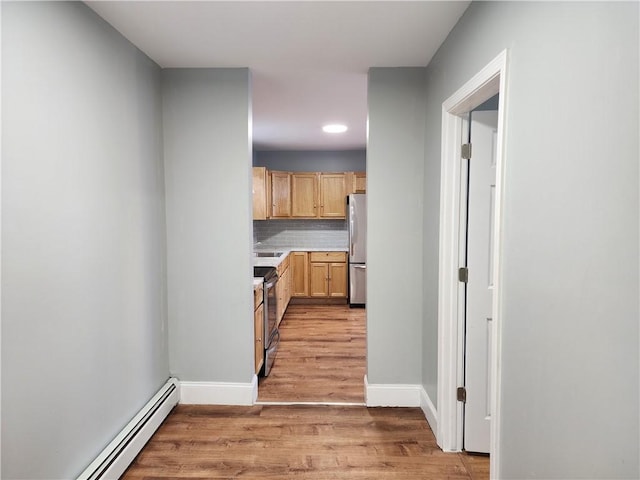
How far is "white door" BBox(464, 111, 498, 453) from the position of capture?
2338 millimetres

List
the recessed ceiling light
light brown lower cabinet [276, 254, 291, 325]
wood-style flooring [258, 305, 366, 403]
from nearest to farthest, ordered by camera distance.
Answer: wood-style flooring [258, 305, 366, 403]
the recessed ceiling light
light brown lower cabinet [276, 254, 291, 325]

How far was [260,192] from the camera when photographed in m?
6.22

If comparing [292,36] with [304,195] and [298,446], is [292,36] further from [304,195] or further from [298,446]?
[304,195]

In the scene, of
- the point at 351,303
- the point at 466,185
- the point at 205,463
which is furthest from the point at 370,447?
the point at 351,303

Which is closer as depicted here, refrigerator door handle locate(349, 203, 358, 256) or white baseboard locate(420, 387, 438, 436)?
white baseboard locate(420, 387, 438, 436)

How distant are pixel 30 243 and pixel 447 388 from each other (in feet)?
7.30

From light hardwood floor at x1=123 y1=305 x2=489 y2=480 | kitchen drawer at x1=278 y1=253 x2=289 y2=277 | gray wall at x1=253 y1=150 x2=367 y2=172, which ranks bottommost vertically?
light hardwood floor at x1=123 y1=305 x2=489 y2=480

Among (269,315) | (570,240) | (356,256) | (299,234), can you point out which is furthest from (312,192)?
(570,240)

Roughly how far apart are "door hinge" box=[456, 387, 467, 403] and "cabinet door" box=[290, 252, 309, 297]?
4.22 m

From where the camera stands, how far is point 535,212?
4.48 feet

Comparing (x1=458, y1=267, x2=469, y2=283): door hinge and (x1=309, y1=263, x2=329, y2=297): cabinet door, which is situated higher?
(x1=458, y1=267, x2=469, y2=283): door hinge

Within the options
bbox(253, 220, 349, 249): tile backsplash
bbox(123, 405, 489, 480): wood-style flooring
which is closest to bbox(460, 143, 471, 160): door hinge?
bbox(123, 405, 489, 480): wood-style flooring

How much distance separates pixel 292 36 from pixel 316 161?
4.50 metres

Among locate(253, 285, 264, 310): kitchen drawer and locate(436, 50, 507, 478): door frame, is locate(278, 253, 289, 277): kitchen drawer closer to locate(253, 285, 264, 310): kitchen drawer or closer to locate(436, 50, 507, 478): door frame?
locate(253, 285, 264, 310): kitchen drawer
